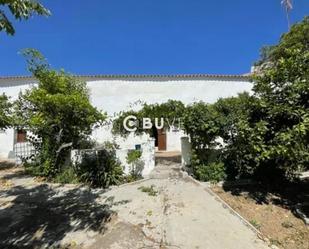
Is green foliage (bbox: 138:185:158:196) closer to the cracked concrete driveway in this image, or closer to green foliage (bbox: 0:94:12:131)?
the cracked concrete driveway

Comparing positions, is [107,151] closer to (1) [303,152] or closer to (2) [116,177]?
(2) [116,177]

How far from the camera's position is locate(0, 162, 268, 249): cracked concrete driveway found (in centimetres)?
577

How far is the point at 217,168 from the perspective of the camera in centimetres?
1041

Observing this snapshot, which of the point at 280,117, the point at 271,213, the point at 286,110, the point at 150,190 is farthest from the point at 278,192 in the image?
the point at 150,190

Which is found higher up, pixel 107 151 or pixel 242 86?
pixel 242 86

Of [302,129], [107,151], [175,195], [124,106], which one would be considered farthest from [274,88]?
[124,106]

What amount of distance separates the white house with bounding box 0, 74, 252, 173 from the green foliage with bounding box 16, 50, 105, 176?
19.3 feet

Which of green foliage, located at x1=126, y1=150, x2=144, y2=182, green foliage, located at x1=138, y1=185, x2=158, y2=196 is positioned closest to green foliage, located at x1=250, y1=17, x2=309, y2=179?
green foliage, located at x1=138, y1=185, x2=158, y2=196

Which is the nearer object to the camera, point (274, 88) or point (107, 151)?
point (274, 88)

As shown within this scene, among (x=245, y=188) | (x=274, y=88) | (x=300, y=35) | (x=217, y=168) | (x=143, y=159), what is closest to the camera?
(x=274, y=88)

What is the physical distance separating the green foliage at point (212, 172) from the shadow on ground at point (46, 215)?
355cm

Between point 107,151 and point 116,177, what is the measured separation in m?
1.12

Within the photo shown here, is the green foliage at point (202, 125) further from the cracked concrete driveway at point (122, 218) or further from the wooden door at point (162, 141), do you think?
the wooden door at point (162, 141)

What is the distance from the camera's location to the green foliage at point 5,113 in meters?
12.9
